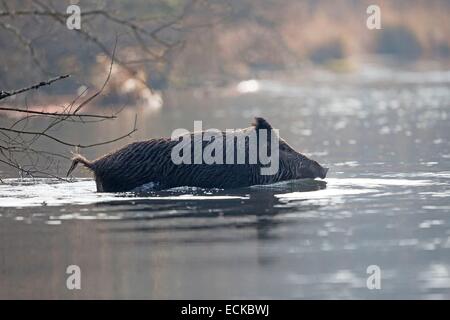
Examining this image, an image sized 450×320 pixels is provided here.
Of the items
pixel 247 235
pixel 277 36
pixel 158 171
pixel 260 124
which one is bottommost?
pixel 247 235

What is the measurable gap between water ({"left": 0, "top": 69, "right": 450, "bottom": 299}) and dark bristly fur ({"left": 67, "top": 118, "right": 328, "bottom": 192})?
17 cm

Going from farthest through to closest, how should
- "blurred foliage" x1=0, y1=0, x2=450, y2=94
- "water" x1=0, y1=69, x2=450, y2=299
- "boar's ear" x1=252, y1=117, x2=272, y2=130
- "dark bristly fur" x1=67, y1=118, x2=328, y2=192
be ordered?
"blurred foliage" x1=0, y1=0, x2=450, y2=94 < "boar's ear" x1=252, y1=117, x2=272, y2=130 < "dark bristly fur" x1=67, y1=118, x2=328, y2=192 < "water" x1=0, y1=69, x2=450, y2=299

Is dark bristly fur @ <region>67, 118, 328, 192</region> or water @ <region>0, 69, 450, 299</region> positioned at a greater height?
dark bristly fur @ <region>67, 118, 328, 192</region>

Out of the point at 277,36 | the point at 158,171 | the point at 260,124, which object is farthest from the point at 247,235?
the point at 277,36

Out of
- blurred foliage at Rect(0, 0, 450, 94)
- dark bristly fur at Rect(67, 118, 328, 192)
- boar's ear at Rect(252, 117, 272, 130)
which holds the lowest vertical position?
dark bristly fur at Rect(67, 118, 328, 192)

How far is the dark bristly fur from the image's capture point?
15289mm

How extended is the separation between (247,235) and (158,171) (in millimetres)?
3387

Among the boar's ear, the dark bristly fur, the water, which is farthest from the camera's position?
the boar's ear

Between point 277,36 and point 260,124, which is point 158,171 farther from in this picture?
point 277,36

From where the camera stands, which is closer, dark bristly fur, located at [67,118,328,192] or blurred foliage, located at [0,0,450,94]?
dark bristly fur, located at [67,118,328,192]

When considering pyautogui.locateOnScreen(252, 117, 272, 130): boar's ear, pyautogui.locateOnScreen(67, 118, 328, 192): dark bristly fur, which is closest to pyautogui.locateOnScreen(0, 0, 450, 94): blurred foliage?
pyautogui.locateOnScreen(252, 117, 272, 130): boar's ear

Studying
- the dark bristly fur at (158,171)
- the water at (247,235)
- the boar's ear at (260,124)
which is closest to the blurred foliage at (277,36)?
the water at (247,235)

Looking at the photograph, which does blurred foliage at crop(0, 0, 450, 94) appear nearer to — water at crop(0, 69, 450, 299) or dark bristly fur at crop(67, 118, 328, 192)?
water at crop(0, 69, 450, 299)

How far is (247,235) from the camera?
1219 centimetres
